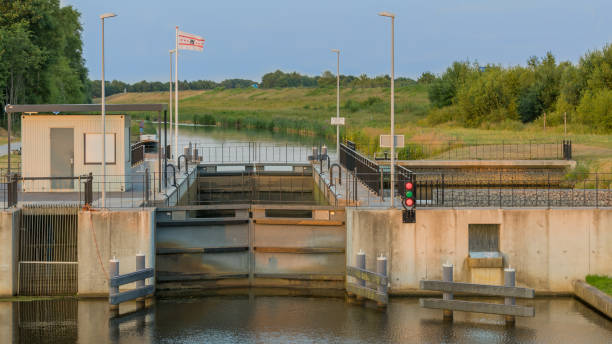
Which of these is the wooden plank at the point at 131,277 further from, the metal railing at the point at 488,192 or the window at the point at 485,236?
the window at the point at 485,236

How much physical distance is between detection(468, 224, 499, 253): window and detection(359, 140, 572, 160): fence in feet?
75.6

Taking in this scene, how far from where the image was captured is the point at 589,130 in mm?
59000

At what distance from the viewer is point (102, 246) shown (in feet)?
64.7

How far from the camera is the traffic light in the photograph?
1969 centimetres

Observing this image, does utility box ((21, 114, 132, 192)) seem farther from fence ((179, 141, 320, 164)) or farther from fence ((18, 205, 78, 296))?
fence ((179, 141, 320, 164))

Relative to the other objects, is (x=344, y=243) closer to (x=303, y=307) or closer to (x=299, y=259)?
(x=299, y=259)

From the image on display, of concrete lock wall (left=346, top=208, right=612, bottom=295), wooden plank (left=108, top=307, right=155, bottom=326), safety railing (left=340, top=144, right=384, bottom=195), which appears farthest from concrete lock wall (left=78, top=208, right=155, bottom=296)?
safety railing (left=340, top=144, right=384, bottom=195)

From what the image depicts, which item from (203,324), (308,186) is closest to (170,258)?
(203,324)

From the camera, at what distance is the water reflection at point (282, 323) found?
16.7 metres

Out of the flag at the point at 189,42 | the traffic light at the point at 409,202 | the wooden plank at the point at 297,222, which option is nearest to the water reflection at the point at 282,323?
the traffic light at the point at 409,202

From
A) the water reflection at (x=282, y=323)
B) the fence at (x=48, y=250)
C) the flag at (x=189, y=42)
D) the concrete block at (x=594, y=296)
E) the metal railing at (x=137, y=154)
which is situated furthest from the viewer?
the flag at (x=189, y=42)

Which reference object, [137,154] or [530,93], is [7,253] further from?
[530,93]

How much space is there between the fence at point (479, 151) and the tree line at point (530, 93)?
44.0 ft

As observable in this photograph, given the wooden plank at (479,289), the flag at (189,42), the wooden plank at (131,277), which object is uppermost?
the flag at (189,42)
